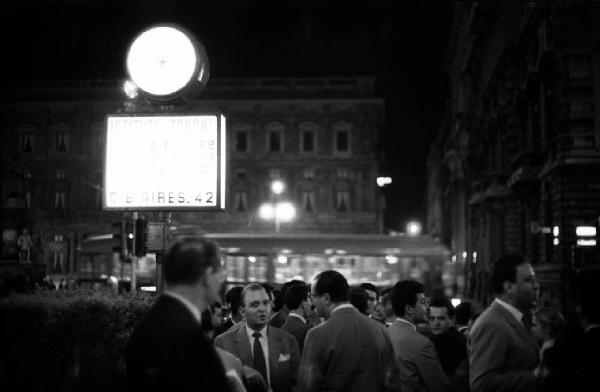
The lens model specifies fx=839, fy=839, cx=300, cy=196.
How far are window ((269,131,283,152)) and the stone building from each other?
14.7 m

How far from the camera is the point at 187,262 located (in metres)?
4.12

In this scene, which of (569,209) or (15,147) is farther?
(15,147)

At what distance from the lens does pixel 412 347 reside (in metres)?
7.06

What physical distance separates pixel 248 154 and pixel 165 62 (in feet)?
195

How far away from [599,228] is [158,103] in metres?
24.2

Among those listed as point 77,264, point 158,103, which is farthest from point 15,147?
point 158,103

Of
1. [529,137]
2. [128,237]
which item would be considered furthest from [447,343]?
[529,137]

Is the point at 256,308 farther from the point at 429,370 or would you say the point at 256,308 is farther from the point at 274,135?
the point at 274,135

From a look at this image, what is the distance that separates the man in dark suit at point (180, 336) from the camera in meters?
3.72

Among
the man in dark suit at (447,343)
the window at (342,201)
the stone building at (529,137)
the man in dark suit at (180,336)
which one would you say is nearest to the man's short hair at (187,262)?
the man in dark suit at (180,336)

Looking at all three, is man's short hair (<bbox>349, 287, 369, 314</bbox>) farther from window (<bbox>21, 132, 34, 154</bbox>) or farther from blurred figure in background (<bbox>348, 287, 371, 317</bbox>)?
window (<bbox>21, 132, 34, 154</bbox>)

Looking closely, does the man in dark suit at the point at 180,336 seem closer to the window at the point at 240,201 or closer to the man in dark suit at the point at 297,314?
the man in dark suit at the point at 297,314

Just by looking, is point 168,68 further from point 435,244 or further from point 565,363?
point 435,244

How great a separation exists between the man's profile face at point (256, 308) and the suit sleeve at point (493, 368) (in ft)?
8.19
